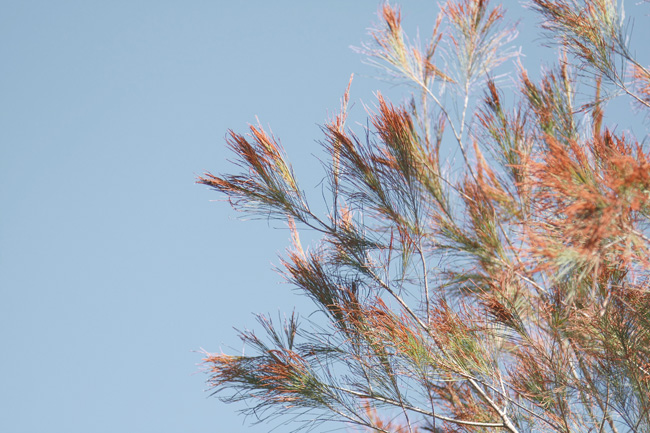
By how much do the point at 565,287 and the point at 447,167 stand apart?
483 millimetres

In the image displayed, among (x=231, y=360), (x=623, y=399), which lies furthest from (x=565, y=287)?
(x=231, y=360)

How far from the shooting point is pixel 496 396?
7.34 feet

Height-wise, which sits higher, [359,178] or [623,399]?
[359,178]

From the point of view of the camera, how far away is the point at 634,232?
1481mm

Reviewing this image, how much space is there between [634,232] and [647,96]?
3.36 ft

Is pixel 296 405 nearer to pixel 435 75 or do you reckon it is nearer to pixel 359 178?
pixel 359 178

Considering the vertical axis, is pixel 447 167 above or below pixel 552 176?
above

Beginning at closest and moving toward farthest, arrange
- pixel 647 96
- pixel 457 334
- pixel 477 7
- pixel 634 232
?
pixel 634 232 → pixel 457 334 → pixel 647 96 → pixel 477 7

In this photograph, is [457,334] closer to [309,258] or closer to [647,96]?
[309,258]

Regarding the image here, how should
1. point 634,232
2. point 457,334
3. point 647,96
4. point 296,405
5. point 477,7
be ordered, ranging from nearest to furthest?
point 634,232 → point 457,334 → point 296,405 → point 647,96 → point 477,7

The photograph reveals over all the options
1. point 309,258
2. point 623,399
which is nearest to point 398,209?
point 309,258

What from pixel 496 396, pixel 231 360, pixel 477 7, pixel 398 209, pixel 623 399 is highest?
pixel 477 7

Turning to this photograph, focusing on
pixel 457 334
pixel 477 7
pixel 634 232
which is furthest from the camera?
pixel 477 7

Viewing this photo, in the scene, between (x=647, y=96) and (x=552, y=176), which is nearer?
(x=552, y=176)
